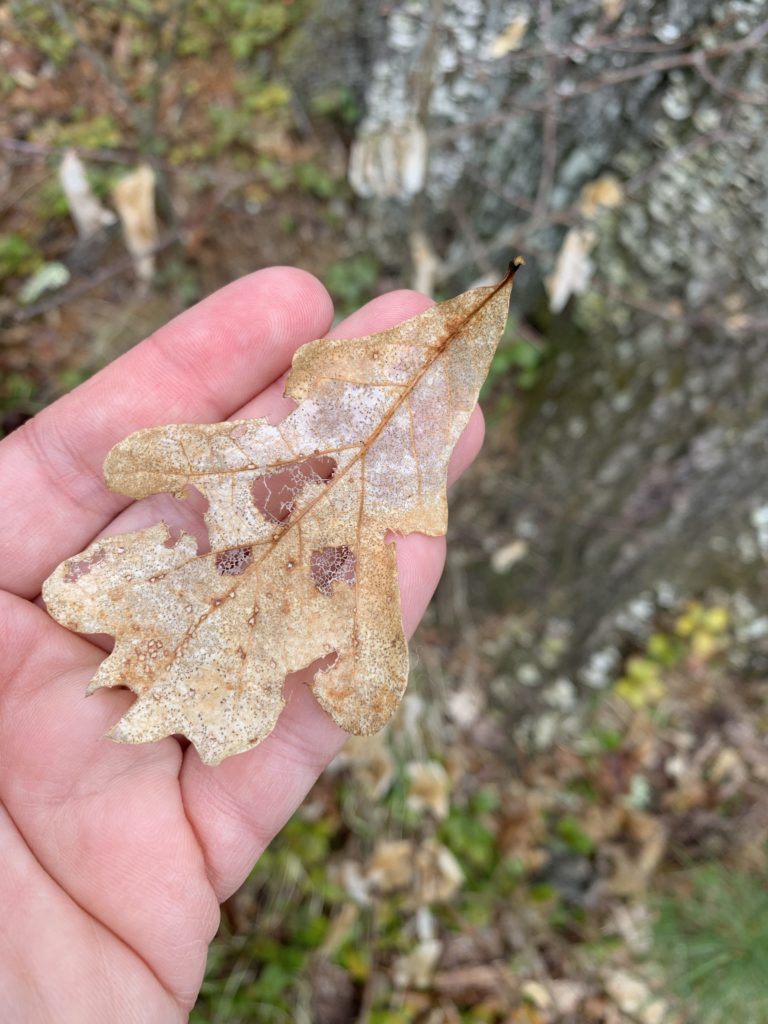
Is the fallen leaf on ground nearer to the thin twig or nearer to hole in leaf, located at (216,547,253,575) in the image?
the thin twig

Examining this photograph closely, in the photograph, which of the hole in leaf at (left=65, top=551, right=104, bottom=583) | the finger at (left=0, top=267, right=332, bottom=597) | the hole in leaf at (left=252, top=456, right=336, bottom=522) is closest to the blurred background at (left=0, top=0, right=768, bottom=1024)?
the finger at (left=0, top=267, right=332, bottom=597)

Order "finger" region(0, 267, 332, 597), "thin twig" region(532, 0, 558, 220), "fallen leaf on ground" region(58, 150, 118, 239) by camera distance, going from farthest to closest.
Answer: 1. "fallen leaf on ground" region(58, 150, 118, 239)
2. "thin twig" region(532, 0, 558, 220)
3. "finger" region(0, 267, 332, 597)

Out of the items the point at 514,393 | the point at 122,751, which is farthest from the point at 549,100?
the point at 122,751

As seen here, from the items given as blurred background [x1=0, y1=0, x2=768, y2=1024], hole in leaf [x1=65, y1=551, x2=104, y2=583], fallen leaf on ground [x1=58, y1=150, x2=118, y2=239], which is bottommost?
blurred background [x1=0, y1=0, x2=768, y2=1024]

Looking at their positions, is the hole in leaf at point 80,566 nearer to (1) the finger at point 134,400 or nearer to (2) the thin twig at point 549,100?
(1) the finger at point 134,400

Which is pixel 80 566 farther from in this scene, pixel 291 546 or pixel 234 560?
pixel 291 546

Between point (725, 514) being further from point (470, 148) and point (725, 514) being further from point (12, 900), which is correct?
point (12, 900)

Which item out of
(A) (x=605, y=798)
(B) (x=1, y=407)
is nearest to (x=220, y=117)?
(B) (x=1, y=407)
